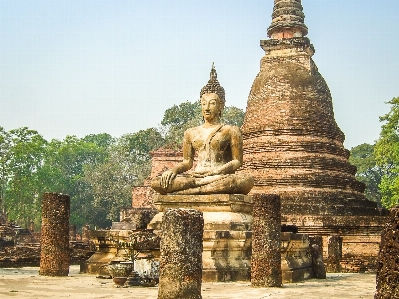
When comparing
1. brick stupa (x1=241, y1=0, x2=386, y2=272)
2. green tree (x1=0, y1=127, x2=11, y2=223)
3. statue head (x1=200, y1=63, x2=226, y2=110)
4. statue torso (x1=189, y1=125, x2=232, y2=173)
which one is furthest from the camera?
green tree (x1=0, y1=127, x2=11, y2=223)

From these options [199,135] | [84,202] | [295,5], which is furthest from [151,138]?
[199,135]

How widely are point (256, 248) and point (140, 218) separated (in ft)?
7.19

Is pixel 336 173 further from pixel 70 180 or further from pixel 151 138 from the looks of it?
pixel 70 180

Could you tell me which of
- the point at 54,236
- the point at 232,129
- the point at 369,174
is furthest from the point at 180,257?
the point at 369,174

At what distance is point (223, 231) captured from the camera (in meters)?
11.2

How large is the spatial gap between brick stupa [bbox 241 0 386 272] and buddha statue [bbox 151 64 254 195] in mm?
7881

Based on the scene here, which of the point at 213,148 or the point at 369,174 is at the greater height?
the point at 369,174

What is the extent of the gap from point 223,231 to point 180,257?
152 inches

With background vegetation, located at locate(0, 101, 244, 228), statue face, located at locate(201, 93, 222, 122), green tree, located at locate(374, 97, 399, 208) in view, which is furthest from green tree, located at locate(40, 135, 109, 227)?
statue face, located at locate(201, 93, 222, 122)

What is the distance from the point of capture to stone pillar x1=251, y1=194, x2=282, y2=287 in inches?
389

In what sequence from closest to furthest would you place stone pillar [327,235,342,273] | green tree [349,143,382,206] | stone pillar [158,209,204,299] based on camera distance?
stone pillar [158,209,204,299], stone pillar [327,235,342,273], green tree [349,143,382,206]

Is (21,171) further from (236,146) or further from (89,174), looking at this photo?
(236,146)

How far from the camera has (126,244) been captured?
34.7 feet

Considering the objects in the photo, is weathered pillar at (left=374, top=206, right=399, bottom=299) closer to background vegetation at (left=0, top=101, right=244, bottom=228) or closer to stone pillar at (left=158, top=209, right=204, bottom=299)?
stone pillar at (left=158, top=209, right=204, bottom=299)
